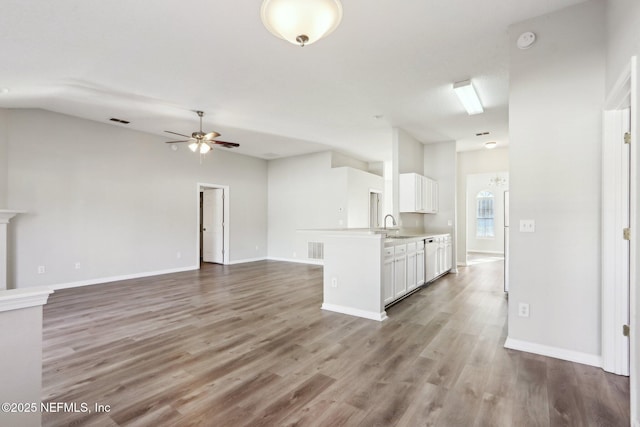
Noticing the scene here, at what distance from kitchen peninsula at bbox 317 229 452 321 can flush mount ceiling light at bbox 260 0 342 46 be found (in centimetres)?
241

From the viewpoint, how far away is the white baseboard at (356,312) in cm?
359

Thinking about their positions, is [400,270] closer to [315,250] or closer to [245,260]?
[315,250]

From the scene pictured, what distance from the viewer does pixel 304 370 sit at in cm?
240

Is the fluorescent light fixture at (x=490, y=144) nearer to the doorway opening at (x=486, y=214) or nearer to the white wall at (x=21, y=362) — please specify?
the doorway opening at (x=486, y=214)

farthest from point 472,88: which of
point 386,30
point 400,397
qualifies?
point 400,397

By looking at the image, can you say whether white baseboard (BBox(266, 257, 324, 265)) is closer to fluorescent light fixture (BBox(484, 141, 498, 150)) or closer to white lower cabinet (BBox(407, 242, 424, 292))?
white lower cabinet (BBox(407, 242, 424, 292))

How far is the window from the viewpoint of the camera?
10781 mm

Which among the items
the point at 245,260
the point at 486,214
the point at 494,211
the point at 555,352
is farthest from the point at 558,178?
the point at 486,214

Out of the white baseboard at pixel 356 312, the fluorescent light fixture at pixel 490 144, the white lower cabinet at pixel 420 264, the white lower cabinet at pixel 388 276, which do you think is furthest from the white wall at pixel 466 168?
the white baseboard at pixel 356 312

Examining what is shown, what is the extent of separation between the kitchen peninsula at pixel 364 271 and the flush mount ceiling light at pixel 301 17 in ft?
7.91

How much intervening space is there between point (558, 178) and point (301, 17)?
2.46 m

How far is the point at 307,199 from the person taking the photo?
8414mm

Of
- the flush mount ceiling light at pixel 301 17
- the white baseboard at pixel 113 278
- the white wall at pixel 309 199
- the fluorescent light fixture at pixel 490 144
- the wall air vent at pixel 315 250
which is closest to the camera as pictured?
the flush mount ceiling light at pixel 301 17

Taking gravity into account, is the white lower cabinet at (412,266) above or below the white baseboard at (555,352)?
above
